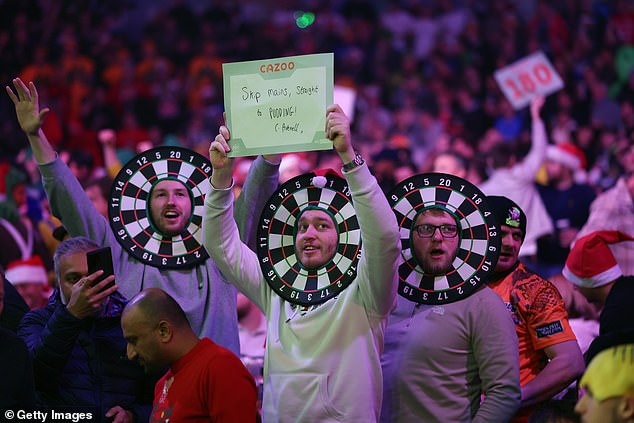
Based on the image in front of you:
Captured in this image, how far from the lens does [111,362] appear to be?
4.19m

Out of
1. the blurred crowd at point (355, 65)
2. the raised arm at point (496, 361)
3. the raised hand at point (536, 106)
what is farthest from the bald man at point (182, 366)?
the blurred crowd at point (355, 65)

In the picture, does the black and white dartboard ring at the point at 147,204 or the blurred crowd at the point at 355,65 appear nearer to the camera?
the black and white dartboard ring at the point at 147,204

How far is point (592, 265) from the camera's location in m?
4.48

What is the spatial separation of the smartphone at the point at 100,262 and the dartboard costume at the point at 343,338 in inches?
20.5

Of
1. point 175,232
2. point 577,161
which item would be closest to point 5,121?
point 577,161

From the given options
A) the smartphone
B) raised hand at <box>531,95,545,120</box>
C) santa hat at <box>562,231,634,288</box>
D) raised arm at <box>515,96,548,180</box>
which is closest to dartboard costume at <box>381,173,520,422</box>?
santa hat at <box>562,231,634,288</box>

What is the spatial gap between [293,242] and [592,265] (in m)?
1.54

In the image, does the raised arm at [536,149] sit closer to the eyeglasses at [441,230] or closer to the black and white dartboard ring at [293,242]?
the eyeglasses at [441,230]

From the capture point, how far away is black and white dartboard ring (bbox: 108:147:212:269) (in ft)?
14.5

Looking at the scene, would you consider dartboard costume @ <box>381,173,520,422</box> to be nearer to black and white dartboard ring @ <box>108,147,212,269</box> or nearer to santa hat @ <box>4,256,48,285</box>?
black and white dartboard ring @ <box>108,147,212,269</box>

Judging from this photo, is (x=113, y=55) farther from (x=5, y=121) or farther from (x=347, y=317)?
(x=347, y=317)

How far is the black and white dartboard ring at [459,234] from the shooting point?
13.1ft

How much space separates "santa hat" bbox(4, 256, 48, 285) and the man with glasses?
2.96 m

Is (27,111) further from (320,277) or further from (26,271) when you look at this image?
(26,271)
